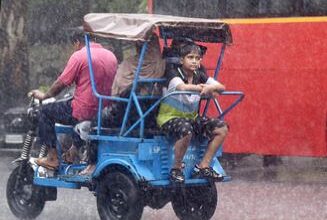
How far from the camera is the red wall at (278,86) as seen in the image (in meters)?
13.2

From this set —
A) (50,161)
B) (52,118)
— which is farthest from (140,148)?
(50,161)

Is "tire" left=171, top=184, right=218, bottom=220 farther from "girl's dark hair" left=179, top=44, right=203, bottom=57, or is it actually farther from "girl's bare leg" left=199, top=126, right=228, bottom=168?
"girl's dark hair" left=179, top=44, right=203, bottom=57

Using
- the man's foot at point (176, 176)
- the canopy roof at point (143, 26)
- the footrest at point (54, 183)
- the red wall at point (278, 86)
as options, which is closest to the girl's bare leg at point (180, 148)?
the man's foot at point (176, 176)

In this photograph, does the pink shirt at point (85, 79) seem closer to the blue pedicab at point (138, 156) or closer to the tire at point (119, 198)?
the blue pedicab at point (138, 156)

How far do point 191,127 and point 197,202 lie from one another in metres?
1.06

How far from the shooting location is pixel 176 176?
867cm

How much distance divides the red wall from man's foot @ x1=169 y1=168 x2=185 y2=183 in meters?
→ 4.89

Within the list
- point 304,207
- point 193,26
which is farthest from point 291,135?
point 193,26

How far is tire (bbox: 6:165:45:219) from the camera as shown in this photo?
984cm

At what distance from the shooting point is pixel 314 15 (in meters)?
13.1

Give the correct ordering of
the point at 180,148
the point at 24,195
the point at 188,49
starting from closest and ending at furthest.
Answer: the point at 180,148
the point at 188,49
the point at 24,195

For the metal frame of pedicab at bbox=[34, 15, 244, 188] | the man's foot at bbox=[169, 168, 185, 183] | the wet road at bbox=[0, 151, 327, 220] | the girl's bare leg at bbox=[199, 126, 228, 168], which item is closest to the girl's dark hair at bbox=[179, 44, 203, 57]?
the metal frame of pedicab at bbox=[34, 15, 244, 188]

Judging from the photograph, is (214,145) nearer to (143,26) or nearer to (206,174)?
(206,174)

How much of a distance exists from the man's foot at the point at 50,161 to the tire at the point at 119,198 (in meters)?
0.90
